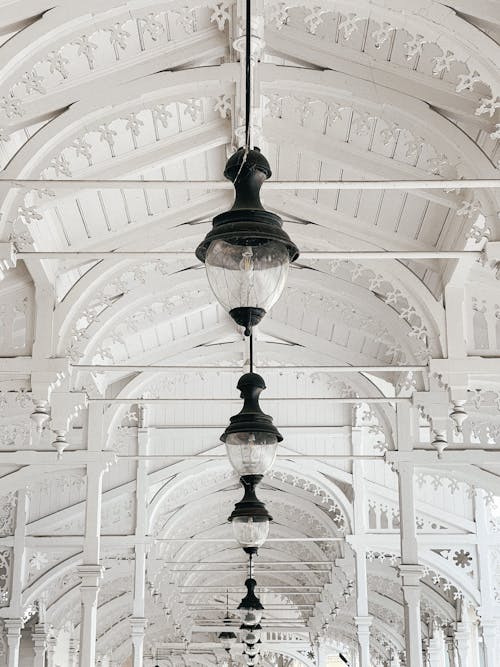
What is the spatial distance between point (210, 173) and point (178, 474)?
30.4 feet

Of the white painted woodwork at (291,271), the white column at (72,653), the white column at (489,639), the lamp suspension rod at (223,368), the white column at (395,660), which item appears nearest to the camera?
the white painted woodwork at (291,271)

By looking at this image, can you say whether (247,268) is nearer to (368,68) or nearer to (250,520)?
(250,520)

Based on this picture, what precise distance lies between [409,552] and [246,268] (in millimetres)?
10470

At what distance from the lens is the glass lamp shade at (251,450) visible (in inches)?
278

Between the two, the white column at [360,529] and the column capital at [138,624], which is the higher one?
the white column at [360,529]

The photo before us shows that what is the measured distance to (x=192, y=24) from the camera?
10070mm

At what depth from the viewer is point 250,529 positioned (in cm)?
871

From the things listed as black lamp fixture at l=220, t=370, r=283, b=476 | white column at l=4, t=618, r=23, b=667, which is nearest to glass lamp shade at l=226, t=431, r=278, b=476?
black lamp fixture at l=220, t=370, r=283, b=476

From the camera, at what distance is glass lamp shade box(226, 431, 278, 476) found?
23.2 ft

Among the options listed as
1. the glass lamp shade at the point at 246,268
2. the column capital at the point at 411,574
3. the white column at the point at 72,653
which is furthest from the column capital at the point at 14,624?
the glass lamp shade at the point at 246,268

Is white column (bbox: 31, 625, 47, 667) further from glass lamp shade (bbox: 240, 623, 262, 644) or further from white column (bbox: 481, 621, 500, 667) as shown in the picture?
white column (bbox: 481, 621, 500, 667)

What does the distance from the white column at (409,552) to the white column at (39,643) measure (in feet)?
40.0

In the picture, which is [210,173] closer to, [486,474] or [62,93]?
[62,93]

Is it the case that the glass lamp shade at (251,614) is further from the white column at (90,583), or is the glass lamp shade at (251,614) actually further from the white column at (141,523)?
the white column at (90,583)
